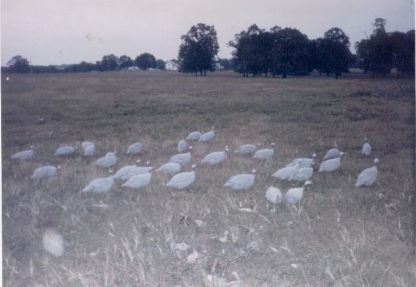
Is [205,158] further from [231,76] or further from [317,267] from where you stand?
→ [317,267]

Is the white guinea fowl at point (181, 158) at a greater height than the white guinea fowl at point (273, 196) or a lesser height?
greater

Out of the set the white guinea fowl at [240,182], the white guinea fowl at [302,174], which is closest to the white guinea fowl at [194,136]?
the white guinea fowl at [240,182]

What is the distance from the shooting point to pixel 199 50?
671 cm

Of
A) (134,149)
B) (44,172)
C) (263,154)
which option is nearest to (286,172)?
(263,154)

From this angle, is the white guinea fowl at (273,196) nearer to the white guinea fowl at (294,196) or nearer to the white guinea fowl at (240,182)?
the white guinea fowl at (294,196)

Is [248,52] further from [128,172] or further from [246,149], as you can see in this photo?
[128,172]

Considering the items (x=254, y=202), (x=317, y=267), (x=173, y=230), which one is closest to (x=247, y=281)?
(x=317, y=267)

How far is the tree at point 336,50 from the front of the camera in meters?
6.42

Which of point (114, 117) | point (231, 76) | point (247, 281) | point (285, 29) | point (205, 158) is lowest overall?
point (247, 281)

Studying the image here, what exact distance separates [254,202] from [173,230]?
1.19m

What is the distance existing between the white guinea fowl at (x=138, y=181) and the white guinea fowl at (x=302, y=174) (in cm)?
210

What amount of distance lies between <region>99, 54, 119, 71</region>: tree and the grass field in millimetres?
405

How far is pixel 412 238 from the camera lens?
14.2ft

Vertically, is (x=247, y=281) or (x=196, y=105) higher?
(x=196, y=105)
